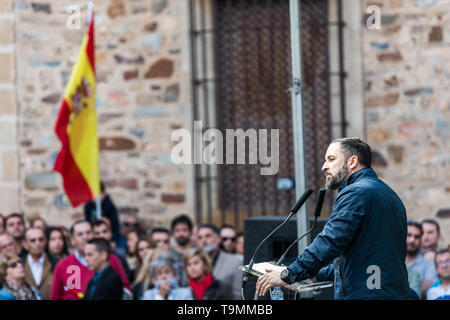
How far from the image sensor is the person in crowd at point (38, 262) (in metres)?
7.06

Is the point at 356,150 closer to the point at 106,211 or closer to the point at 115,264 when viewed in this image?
the point at 115,264

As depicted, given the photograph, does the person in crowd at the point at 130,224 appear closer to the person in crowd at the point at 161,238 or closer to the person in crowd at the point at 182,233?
the person in crowd at the point at 182,233

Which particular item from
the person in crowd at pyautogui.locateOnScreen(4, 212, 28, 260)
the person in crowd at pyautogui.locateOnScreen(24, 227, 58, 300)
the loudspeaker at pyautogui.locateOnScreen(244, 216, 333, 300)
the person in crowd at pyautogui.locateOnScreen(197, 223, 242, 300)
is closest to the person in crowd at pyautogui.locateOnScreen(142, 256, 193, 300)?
the person in crowd at pyautogui.locateOnScreen(197, 223, 242, 300)

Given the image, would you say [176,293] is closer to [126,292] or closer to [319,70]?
[126,292]

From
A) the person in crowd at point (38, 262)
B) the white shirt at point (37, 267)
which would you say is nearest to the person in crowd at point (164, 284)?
the person in crowd at point (38, 262)

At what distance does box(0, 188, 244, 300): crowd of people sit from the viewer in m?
6.41

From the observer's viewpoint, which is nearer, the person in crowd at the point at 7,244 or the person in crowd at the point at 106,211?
the person in crowd at the point at 7,244

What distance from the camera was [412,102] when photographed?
8.55 m

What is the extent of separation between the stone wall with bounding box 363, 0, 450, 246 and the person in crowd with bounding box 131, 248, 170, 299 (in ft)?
8.74

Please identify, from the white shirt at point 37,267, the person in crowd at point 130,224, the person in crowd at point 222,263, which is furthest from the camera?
the person in crowd at point 130,224

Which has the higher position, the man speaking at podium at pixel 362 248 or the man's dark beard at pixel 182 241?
the man speaking at podium at pixel 362 248

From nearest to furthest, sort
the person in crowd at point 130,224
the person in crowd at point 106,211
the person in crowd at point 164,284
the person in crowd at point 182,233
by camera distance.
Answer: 1. the person in crowd at point 164,284
2. the person in crowd at point 182,233
3. the person in crowd at point 106,211
4. the person in crowd at point 130,224

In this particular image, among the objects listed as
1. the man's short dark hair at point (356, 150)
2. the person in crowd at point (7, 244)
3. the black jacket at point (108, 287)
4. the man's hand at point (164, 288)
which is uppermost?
the man's short dark hair at point (356, 150)

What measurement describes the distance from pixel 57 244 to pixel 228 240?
1547mm
